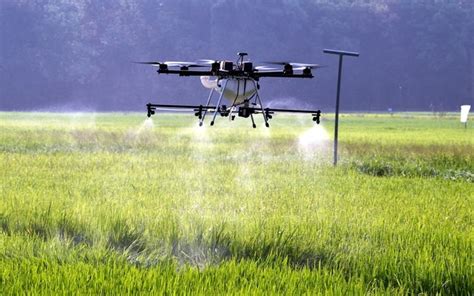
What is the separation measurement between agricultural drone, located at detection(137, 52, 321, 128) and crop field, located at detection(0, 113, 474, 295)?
472 millimetres

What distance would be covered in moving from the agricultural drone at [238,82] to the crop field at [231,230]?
18.6 inches

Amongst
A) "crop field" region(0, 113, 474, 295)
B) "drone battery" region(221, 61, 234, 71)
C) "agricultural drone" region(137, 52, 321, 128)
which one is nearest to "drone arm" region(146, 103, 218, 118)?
"agricultural drone" region(137, 52, 321, 128)

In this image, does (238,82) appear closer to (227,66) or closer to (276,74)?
(227,66)

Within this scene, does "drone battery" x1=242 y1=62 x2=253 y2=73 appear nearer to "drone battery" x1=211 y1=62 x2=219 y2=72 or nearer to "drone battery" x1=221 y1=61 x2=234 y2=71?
"drone battery" x1=221 y1=61 x2=234 y2=71

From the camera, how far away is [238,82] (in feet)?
20.5

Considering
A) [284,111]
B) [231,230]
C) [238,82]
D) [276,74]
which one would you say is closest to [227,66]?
[238,82]

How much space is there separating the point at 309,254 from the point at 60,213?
329 cm

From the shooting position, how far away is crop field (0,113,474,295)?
7176 mm

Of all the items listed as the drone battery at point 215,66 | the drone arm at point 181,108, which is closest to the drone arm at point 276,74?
the drone battery at point 215,66

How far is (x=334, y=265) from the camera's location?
8.05 m

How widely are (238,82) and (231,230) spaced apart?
3051 millimetres

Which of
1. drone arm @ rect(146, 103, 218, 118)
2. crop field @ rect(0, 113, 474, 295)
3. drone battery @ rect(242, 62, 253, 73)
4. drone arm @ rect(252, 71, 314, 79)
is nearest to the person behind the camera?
drone battery @ rect(242, 62, 253, 73)

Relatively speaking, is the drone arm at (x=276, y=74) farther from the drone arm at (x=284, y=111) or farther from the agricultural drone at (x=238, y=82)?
the drone arm at (x=284, y=111)

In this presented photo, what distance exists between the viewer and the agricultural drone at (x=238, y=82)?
6219 millimetres
